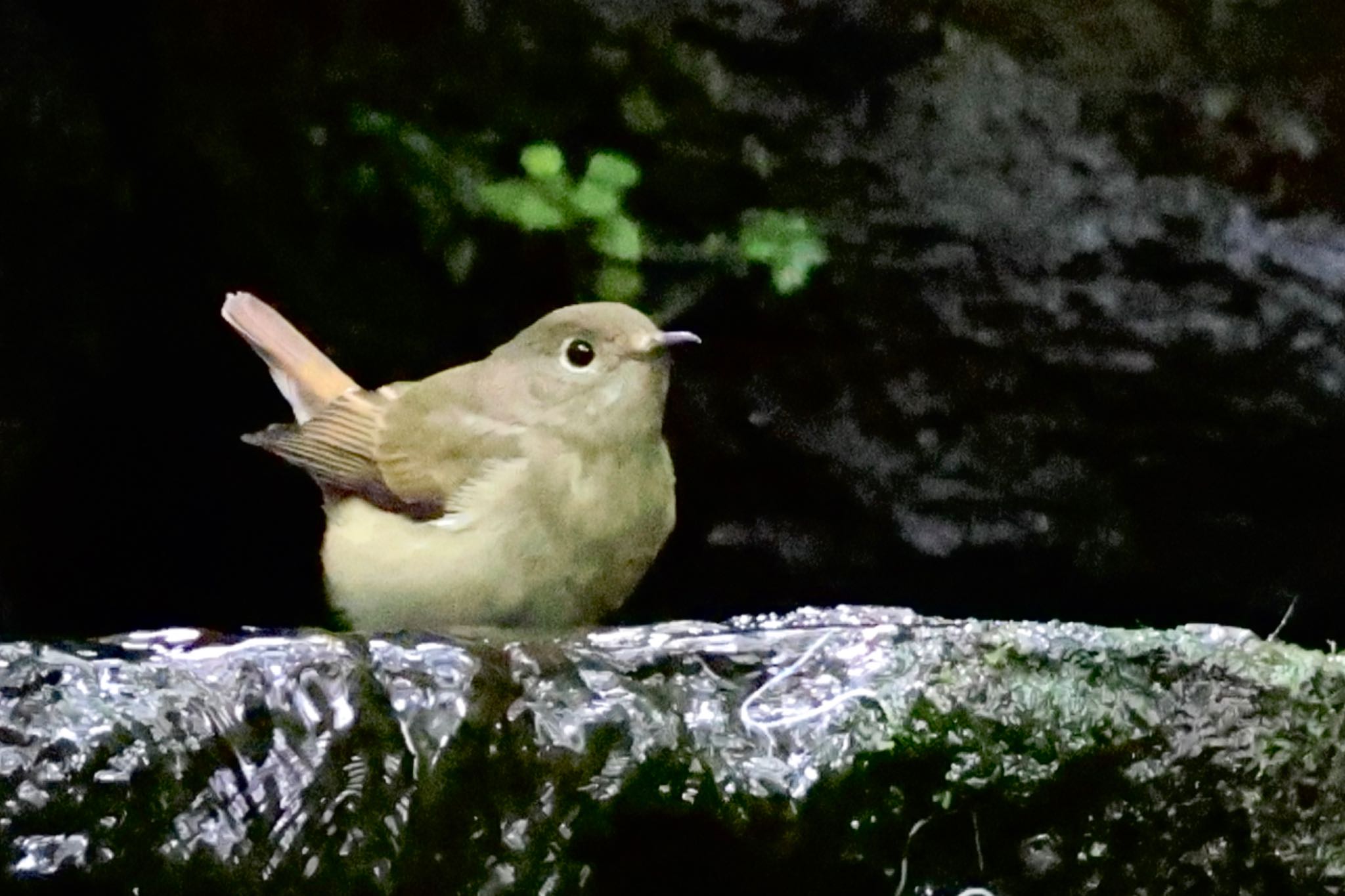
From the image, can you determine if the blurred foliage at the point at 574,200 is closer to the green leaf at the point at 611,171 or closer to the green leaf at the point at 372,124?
the green leaf at the point at 611,171

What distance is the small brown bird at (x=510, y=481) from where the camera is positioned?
2.78 metres

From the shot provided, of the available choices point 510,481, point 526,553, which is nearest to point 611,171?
point 510,481

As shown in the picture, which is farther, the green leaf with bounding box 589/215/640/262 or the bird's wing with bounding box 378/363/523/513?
the green leaf with bounding box 589/215/640/262

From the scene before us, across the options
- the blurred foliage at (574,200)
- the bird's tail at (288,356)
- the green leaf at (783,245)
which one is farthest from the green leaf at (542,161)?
the bird's tail at (288,356)

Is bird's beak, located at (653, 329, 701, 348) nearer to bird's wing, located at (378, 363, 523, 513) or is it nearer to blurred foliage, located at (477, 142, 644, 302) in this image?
bird's wing, located at (378, 363, 523, 513)

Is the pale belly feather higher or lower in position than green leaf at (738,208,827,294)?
lower

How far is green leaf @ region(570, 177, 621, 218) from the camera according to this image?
3.91 metres

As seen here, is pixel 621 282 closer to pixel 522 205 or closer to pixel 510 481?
pixel 522 205

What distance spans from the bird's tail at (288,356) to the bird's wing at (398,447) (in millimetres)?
207

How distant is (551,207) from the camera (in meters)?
3.93

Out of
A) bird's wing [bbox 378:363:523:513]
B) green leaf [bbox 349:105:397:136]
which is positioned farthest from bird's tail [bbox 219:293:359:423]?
green leaf [bbox 349:105:397:136]

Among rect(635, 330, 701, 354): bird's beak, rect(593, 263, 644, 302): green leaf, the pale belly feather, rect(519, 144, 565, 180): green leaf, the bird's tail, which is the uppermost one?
rect(519, 144, 565, 180): green leaf

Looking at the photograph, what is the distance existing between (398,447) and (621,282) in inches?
43.6

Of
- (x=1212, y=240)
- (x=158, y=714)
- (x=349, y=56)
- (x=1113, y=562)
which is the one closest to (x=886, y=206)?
(x=1212, y=240)
